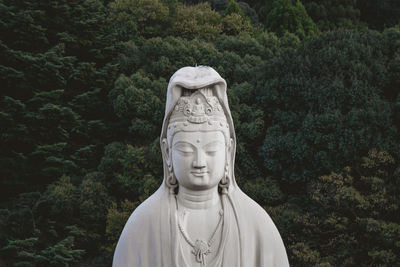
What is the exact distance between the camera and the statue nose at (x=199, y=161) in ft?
16.8

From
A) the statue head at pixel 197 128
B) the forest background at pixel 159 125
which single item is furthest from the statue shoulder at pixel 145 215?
the forest background at pixel 159 125

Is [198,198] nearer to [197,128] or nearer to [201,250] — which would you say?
[201,250]

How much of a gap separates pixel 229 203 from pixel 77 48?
73.8 ft

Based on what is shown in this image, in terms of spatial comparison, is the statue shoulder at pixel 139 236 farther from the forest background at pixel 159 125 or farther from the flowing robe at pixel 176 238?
the forest background at pixel 159 125

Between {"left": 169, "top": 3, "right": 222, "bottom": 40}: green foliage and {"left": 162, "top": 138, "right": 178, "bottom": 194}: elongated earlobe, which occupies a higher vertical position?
{"left": 169, "top": 3, "right": 222, "bottom": 40}: green foliage

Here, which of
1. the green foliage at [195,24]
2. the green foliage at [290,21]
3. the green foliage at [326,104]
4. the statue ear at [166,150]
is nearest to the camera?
the statue ear at [166,150]

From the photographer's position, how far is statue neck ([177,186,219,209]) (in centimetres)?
530

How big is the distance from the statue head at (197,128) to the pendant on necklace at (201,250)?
0.48 meters

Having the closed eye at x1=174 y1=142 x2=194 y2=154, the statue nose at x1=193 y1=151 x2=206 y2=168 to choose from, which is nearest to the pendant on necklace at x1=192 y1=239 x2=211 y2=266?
the statue nose at x1=193 y1=151 x2=206 y2=168

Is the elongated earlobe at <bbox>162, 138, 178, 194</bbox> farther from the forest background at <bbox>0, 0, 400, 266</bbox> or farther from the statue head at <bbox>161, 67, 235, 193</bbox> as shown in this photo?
the forest background at <bbox>0, 0, 400, 266</bbox>

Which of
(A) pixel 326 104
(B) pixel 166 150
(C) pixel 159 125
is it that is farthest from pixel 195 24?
(B) pixel 166 150

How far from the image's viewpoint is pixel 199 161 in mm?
5125

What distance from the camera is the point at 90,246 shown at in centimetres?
2150

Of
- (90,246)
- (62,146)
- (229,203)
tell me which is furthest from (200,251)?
(62,146)
